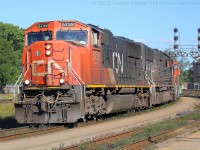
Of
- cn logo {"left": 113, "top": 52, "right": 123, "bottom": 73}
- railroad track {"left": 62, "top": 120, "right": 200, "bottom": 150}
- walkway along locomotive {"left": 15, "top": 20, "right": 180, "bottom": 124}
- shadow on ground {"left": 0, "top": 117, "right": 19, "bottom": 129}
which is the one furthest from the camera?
cn logo {"left": 113, "top": 52, "right": 123, "bottom": 73}

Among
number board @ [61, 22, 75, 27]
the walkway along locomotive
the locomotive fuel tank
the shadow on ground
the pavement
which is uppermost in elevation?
number board @ [61, 22, 75, 27]

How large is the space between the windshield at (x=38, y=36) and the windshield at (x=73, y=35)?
41 centimetres

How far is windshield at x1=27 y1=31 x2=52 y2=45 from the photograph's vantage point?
1706 centimetres

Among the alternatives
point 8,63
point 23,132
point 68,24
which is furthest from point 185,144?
point 8,63

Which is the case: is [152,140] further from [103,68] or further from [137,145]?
[103,68]

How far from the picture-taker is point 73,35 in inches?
675

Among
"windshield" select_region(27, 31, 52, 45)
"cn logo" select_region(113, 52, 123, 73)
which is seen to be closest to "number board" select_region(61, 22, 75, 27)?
"windshield" select_region(27, 31, 52, 45)

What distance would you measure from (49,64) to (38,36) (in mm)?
1823

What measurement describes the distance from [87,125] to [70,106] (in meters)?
2.39

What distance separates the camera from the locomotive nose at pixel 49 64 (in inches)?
633

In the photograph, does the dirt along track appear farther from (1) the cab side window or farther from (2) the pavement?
(1) the cab side window

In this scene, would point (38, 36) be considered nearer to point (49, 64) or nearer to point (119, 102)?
point (49, 64)

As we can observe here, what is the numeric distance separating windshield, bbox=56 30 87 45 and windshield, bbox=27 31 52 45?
41 cm

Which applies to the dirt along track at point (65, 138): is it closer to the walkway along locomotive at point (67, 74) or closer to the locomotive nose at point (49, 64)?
the walkway along locomotive at point (67, 74)
